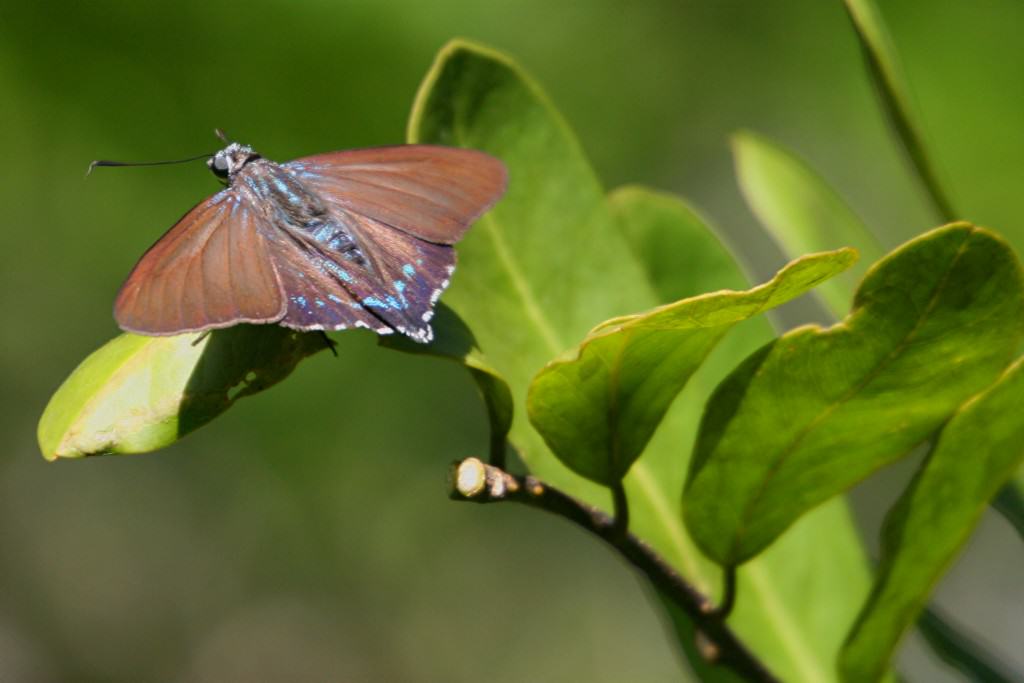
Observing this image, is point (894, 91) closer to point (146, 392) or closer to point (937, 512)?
point (937, 512)

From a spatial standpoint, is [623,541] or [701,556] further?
[701,556]

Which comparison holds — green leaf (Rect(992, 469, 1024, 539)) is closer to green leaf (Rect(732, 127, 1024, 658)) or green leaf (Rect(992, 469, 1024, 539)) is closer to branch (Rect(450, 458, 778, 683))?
green leaf (Rect(732, 127, 1024, 658))

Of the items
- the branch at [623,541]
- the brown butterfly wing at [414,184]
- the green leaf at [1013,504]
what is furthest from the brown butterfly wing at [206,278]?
the green leaf at [1013,504]

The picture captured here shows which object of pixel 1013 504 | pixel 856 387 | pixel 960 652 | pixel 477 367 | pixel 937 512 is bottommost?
pixel 960 652

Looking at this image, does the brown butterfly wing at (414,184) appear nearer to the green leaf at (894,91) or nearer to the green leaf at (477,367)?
the green leaf at (477,367)

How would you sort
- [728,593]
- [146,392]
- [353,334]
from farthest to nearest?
1. [353,334]
2. [728,593]
3. [146,392]

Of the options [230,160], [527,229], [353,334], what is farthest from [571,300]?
[353,334]

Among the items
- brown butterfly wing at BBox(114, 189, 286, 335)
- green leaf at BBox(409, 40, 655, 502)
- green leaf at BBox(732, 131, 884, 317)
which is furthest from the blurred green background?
brown butterfly wing at BBox(114, 189, 286, 335)
